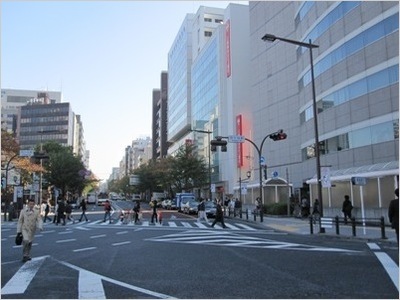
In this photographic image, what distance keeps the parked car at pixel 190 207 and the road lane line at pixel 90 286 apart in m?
34.7

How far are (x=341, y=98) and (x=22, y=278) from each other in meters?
Result: 31.8

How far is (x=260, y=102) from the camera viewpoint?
59.1 m

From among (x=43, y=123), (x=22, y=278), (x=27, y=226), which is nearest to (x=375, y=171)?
(x=27, y=226)

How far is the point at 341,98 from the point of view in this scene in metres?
36.8

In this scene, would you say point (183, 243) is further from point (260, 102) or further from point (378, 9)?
point (260, 102)

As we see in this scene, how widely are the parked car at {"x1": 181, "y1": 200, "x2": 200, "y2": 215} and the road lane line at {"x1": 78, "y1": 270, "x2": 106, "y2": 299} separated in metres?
34.7

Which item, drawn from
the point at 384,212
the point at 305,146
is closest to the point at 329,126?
the point at 305,146

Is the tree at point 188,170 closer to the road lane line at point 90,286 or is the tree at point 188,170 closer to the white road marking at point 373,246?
the white road marking at point 373,246

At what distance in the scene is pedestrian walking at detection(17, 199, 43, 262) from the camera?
42.0 feet

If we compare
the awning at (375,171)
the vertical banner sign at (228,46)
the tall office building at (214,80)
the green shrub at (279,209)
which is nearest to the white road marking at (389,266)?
the awning at (375,171)

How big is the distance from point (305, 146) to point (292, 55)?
1165cm

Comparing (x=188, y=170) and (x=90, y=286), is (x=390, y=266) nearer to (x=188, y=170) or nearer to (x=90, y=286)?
(x=90, y=286)

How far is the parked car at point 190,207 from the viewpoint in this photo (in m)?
46.1

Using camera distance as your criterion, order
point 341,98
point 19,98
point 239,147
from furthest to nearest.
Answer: point 19,98 < point 239,147 < point 341,98
